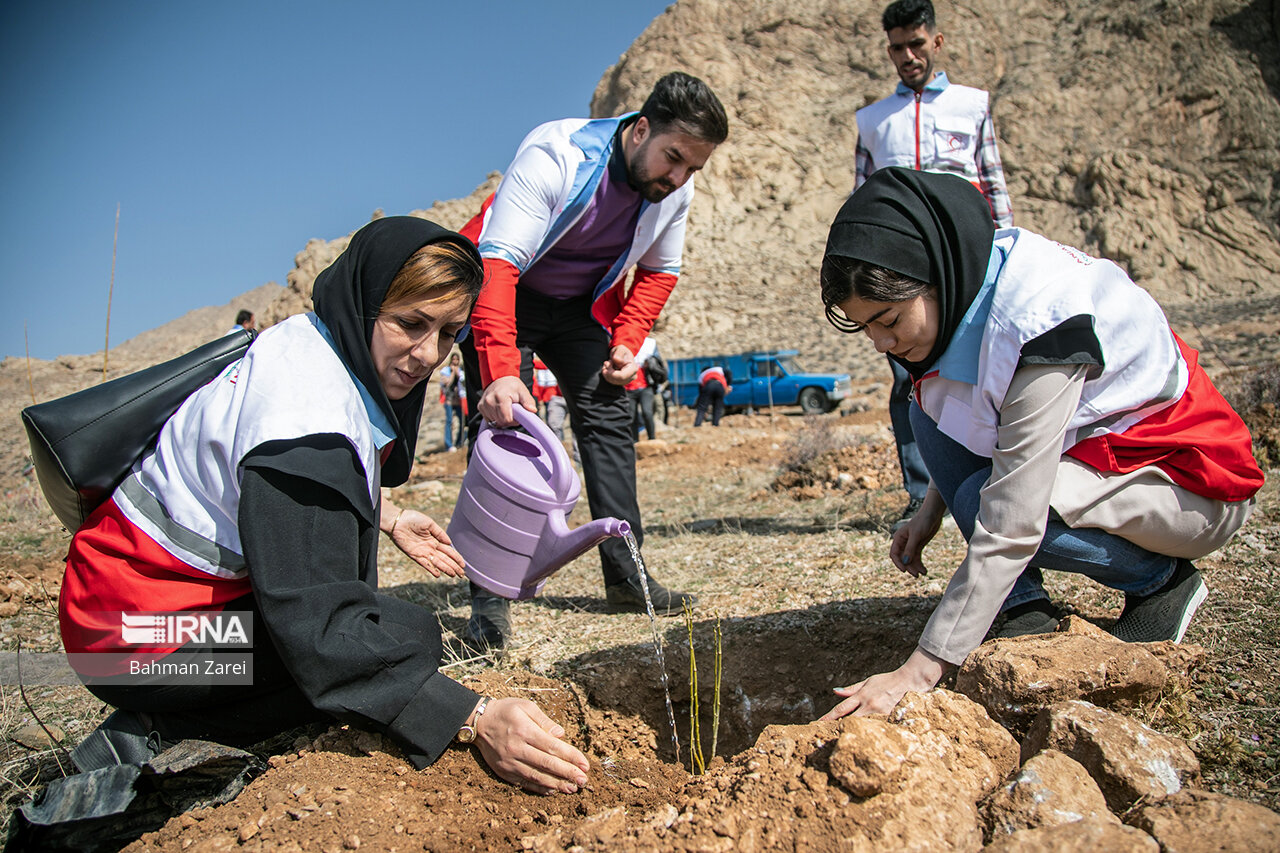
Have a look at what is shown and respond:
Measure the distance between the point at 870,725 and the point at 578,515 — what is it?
4505mm

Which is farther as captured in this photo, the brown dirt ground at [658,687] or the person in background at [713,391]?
the person in background at [713,391]

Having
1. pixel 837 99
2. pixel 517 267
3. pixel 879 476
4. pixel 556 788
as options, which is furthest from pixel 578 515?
pixel 837 99

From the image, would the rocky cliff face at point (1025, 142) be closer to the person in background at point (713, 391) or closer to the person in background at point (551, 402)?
the person in background at point (713, 391)

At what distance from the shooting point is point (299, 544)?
4.68ft

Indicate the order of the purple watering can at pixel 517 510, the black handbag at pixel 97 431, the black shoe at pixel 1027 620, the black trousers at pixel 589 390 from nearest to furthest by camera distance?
the black handbag at pixel 97 431 → the black shoe at pixel 1027 620 → the purple watering can at pixel 517 510 → the black trousers at pixel 589 390

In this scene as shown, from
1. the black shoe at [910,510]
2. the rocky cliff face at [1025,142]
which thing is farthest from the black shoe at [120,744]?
the rocky cliff face at [1025,142]

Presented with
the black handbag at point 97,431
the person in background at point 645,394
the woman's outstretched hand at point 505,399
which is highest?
the black handbag at point 97,431

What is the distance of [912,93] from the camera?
3.42 metres

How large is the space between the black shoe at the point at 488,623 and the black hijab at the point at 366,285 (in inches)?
42.1

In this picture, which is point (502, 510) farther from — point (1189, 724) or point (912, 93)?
point (912, 93)

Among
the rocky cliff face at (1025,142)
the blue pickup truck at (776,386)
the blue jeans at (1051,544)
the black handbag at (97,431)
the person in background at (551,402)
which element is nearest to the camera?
the black handbag at (97,431)

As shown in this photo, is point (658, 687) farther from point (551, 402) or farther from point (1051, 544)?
point (551, 402)

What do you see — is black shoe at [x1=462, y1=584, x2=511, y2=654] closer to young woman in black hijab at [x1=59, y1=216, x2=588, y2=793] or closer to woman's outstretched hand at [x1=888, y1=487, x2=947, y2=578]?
young woman in black hijab at [x1=59, y1=216, x2=588, y2=793]

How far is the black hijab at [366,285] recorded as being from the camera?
1.56 m
